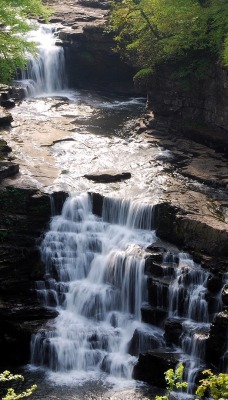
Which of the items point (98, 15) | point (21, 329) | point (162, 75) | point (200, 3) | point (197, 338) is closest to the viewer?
point (197, 338)

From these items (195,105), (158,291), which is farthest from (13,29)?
(158,291)

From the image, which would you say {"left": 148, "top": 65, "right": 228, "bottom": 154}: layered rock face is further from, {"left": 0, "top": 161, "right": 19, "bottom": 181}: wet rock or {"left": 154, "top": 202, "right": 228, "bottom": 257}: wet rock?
{"left": 0, "top": 161, "right": 19, "bottom": 181}: wet rock

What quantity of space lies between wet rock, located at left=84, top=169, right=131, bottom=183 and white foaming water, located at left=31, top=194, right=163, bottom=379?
155 cm

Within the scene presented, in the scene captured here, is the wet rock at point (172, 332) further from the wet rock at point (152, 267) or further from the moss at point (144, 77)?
the moss at point (144, 77)

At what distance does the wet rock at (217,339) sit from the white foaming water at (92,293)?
1.61 meters

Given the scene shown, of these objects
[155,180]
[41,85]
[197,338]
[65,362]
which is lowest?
[65,362]

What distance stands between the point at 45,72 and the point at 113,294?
20422 mm

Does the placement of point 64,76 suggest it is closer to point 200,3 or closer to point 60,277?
point 200,3

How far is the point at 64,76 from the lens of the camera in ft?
116

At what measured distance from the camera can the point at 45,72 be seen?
34.2 meters

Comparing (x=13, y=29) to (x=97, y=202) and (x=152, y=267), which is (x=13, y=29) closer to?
(x=97, y=202)

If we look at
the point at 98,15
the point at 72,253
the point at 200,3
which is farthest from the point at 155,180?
the point at 98,15

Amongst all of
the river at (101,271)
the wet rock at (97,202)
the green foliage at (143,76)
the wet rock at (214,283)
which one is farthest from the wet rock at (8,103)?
the wet rock at (214,283)

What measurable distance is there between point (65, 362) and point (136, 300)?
3022 mm
